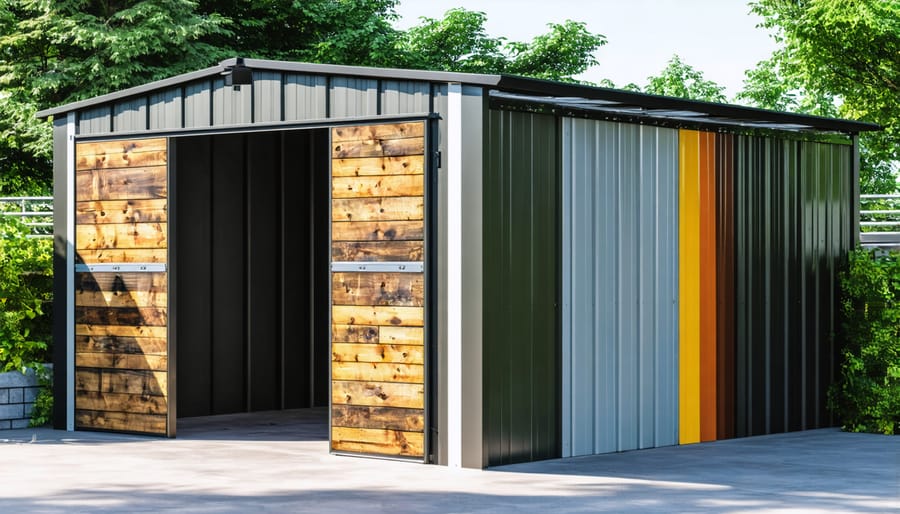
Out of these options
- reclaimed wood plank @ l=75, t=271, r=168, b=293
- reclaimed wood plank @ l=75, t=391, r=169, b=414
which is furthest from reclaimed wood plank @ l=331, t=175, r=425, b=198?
reclaimed wood plank @ l=75, t=391, r=169, b=414

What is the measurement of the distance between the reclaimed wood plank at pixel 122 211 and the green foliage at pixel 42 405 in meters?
1.63

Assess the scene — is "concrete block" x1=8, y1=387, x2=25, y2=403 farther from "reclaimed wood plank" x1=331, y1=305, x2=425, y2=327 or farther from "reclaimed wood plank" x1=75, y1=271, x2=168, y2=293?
"reclaimed wood plank" x1=331, y1=305, x2=425, y2=327

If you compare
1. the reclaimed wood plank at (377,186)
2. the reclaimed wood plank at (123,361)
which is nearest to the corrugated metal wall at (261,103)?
the reclaimed wood plank at (377,186)

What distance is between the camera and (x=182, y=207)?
14516 mm

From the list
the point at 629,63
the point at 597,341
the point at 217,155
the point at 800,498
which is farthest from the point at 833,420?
the point at 629,63

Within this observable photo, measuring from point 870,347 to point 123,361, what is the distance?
7106 millimetres

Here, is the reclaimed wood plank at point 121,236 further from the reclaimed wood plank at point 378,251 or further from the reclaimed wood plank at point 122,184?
the reclaimed wood plank at point 378,251

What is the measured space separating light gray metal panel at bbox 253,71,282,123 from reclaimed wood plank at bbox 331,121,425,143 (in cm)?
69

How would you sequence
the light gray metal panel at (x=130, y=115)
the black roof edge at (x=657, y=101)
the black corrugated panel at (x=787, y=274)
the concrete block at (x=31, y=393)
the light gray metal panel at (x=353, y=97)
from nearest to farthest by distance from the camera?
1. the black roof edge at (x=657, y=101)
2. the light gray metal panel at (x=353, y=97)
3. the light gray metal panel at (x=130, y=115)
4. the black corrugated panel at (x=787, y=274)
5. the concrete block at (x=31, y=393)

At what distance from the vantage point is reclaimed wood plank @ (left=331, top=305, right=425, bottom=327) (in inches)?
422

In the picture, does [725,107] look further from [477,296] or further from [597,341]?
[477,296]

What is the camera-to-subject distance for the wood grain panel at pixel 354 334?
10969 millimetres

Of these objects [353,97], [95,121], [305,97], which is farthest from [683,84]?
[353,97]

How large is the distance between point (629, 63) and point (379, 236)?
37222 mm
